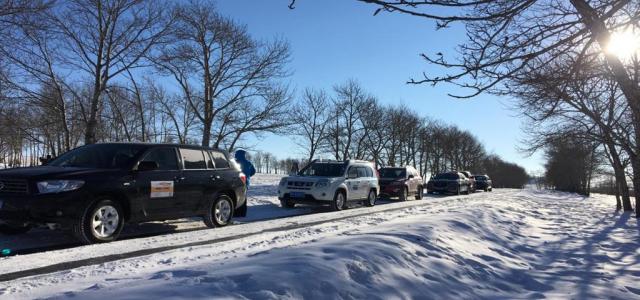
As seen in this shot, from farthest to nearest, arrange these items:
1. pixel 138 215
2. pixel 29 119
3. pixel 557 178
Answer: pixel 557 178 → pixel 29 119 → pixel 138 215

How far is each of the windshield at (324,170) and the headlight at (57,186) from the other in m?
9.40

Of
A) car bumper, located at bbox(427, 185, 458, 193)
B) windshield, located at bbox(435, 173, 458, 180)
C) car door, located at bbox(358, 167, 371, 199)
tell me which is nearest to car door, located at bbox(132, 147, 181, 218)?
car door, located at bbox(358, 167, 371, 199)

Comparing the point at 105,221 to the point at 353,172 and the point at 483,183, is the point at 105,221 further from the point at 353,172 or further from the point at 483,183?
the point at 483,183

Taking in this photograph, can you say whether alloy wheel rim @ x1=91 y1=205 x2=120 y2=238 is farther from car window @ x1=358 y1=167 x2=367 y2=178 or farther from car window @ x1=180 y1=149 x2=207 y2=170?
car window @ x1=358 y1=167 x2=367 y2=178

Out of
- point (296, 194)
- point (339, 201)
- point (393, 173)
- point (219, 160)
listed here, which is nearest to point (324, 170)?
point (339, 201)

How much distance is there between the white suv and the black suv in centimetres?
392

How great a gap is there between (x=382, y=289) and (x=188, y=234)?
518 centimetres

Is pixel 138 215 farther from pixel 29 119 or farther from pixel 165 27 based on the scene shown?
pixel 29 119

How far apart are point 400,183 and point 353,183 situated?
6209 millimetres

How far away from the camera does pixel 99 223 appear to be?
767cm

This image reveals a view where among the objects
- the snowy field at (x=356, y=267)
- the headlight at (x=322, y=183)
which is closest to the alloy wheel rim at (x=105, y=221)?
the snowy field at (x=356, y=267)

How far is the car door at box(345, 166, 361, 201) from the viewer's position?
1619 cm

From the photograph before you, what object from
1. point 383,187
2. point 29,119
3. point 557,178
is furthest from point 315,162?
point 557,178

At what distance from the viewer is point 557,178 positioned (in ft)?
233
